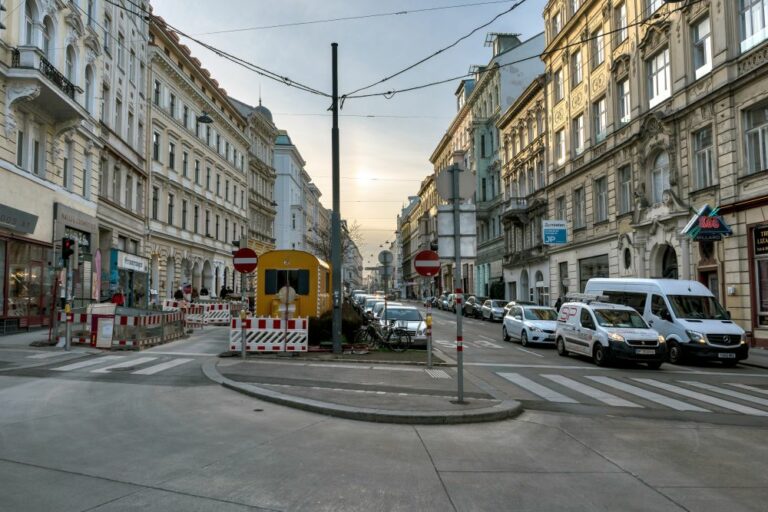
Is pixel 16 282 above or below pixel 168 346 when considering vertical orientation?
above

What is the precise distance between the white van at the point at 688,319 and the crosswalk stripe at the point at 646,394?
171 inches

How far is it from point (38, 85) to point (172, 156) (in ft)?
67.2

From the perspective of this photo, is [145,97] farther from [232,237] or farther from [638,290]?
[638,290]

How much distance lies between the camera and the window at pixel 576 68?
1372 inches

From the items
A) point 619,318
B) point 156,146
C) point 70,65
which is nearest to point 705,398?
point 619,318

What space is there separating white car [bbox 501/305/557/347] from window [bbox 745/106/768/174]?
27.6ft

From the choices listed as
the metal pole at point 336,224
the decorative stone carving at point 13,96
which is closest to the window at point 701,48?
the metal pole at point 336,224

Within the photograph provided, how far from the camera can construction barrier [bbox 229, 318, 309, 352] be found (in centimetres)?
1444

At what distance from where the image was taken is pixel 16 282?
18906mm

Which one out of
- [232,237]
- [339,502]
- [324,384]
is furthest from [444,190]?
[232,237]

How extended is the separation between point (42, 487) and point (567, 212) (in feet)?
114

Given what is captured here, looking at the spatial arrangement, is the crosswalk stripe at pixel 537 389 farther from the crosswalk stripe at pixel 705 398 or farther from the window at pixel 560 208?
the window at pixel 560 208

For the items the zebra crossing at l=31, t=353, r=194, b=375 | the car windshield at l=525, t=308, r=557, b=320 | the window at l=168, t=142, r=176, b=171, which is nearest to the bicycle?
the zebra crossing at l=31, t=353, r=194, b=375

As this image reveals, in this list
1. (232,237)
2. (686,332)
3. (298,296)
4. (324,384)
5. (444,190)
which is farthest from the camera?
(232,237)
